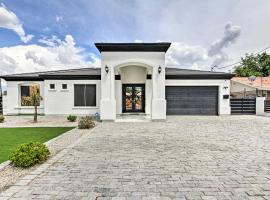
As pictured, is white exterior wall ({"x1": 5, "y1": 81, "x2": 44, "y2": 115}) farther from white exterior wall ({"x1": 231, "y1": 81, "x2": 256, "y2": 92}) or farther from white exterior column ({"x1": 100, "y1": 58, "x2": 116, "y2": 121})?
white exterior wall ({"x1": 231, "y1": 81, "x2": 256, "y2": 92})

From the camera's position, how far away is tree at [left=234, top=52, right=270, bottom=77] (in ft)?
121

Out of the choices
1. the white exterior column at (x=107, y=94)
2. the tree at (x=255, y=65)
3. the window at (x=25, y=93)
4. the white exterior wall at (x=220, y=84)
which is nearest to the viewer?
the white exterior column at (x=107, y=94)

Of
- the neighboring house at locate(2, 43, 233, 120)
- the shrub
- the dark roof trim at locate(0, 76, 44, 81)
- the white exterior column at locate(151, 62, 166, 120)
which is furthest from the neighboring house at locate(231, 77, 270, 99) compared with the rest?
the shrub

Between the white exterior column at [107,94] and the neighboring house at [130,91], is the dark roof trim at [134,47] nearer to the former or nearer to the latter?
the white exterior column at [107,94]

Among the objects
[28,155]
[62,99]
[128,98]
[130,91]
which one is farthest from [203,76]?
[28,155]

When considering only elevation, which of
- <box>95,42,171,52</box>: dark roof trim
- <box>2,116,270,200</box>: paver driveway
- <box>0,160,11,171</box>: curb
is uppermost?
<box>95,42,171,52</box>: dark roof trim

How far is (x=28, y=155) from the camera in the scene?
428cm

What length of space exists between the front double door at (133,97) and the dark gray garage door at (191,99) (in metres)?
2.16

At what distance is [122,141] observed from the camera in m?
6.77

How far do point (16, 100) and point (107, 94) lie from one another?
9.47m

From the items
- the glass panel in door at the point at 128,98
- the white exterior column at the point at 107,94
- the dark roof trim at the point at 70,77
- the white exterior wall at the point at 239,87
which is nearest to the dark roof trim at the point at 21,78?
the dark roof trim at the point at 70,77

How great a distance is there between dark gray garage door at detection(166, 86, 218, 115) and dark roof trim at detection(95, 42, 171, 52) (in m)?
4.38

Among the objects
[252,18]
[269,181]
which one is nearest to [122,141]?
[269,181]

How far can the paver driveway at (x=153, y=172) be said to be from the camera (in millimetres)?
3084
